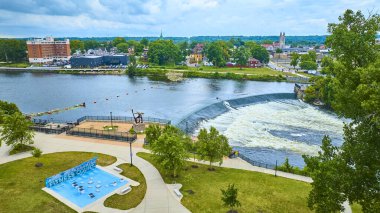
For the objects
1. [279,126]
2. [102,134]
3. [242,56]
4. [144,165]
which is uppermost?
[242,56]

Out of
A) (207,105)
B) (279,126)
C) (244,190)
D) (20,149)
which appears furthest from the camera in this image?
(207,105)

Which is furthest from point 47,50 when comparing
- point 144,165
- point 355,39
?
point 355,39

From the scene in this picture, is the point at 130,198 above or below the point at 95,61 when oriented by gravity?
below

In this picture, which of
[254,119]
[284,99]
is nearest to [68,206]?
[254,119]

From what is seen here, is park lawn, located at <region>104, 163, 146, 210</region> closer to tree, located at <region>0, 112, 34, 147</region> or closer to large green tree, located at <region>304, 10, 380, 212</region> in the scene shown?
large green tree, located at <region>304, 10, 380, 212</region>

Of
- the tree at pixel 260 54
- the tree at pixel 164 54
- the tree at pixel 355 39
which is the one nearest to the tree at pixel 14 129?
the tree at pixel 355 39

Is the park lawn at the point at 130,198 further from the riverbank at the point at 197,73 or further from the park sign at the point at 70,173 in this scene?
the riverbank at the point at 197,73

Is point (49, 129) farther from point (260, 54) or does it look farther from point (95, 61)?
point (260, 54)

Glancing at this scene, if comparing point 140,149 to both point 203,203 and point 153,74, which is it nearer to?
point 203,203
